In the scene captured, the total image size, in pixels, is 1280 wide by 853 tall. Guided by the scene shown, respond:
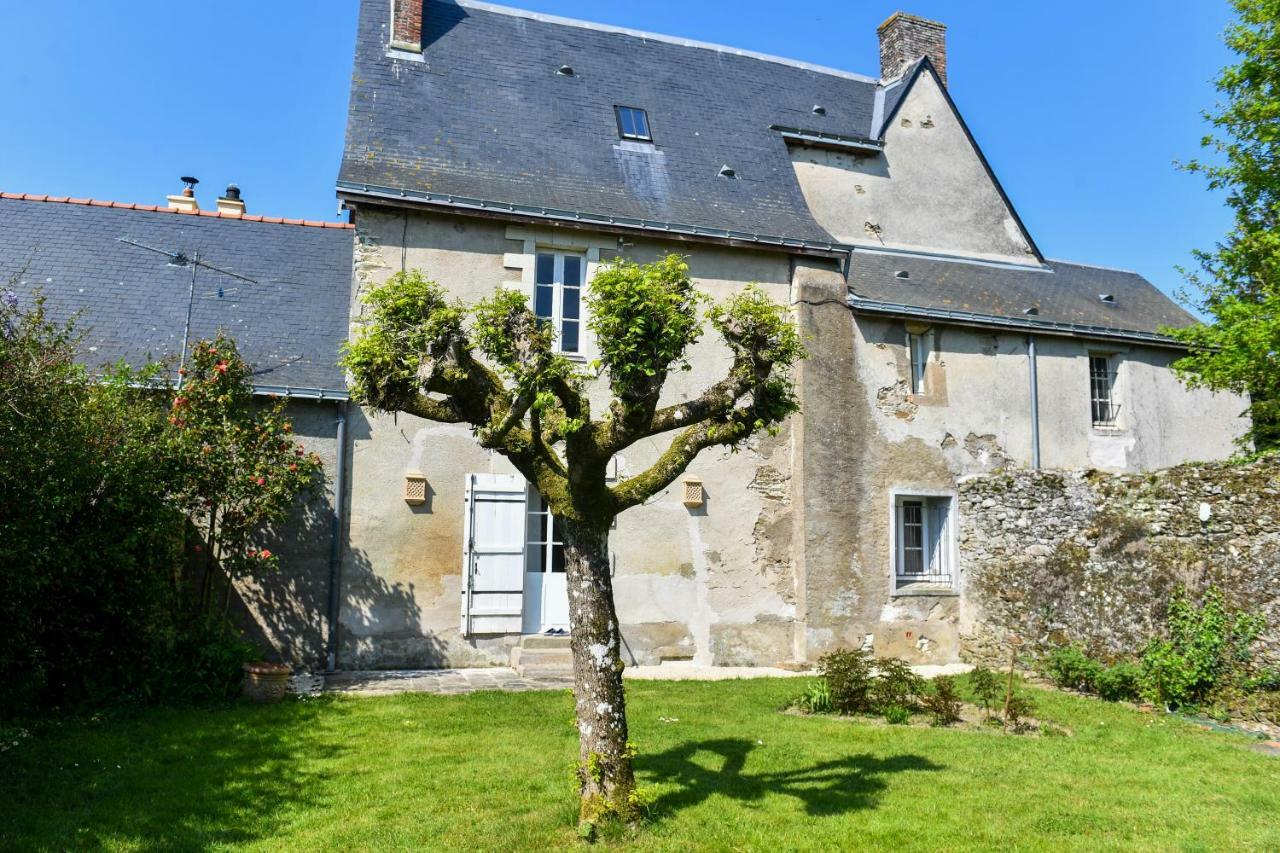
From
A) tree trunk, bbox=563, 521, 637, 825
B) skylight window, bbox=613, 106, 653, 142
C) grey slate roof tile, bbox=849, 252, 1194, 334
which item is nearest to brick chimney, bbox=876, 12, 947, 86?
grey slate roof tile, bbox=849, 252, 1194, 334

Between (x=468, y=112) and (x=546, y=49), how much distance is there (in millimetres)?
2044

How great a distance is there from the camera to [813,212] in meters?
12.6

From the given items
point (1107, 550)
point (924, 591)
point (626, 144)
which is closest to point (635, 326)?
point (1107, 550)

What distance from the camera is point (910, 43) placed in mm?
14641

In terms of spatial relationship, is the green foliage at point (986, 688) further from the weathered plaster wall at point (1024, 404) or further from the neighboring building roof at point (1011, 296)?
the neighboring building roof at point (1011, 296)

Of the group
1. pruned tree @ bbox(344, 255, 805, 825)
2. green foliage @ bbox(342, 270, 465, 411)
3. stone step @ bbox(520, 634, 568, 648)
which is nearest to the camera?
pruned tree @ bbox(344, 255, 805, 825)

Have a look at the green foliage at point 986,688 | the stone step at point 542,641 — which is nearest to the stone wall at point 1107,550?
the green foliage at point 986,688

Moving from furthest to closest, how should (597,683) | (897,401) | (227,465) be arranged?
1. (897,401)
2. (227,465)
3. (597,683)

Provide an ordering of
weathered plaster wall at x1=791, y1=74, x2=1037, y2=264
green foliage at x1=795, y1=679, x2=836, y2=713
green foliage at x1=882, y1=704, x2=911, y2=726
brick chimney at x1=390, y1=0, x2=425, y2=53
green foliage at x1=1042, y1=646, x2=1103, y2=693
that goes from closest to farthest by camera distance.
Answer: green foliage at x1=882, y1=704, x2=911, y2=726, green foliage at x1=795, y1=679, x2=836, y2=713, green foliage at x1=1042, y1=646, x2=1103, y2=693, brick chimney at x1=390, y1=0, x2=425, y2=53, weathered plaster wall at x1=791, y1=74, x2=1037, y2=264

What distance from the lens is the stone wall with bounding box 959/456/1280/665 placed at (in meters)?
7.95

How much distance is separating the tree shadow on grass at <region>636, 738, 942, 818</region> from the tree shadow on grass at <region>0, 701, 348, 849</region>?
2008mm

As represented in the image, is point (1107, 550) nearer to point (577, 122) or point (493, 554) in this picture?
point (493, 554)

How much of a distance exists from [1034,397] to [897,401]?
6.95ft

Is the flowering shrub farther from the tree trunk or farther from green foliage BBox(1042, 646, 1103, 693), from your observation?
green foliage BBox(1042, 646, 1103, 693)
